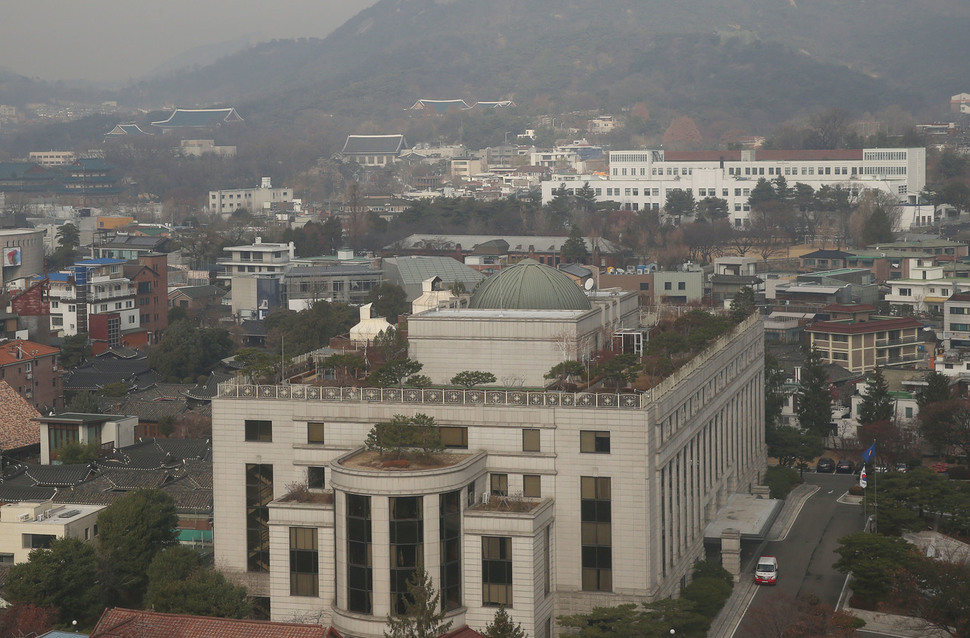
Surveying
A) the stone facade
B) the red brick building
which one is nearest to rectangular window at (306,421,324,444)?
the stone facade

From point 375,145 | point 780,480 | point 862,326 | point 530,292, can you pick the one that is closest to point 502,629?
point 530,292

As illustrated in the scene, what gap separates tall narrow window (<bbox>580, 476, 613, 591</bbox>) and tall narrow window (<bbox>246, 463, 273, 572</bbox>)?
6.22 m

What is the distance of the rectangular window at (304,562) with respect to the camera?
2712 centimetres

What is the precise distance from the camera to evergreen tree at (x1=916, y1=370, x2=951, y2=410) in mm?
45562

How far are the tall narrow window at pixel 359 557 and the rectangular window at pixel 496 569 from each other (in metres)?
2.00

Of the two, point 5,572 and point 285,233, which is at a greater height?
point 285,233

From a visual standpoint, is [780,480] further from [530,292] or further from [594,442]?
[594,442]

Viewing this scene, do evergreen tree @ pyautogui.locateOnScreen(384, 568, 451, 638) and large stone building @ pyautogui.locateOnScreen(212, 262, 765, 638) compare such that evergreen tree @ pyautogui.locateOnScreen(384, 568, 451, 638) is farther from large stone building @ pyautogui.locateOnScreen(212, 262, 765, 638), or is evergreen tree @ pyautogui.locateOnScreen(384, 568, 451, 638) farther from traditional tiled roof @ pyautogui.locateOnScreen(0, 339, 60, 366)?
traditional tiled roof @ pyautogui.locateOnScreen(0, 339, 60, 366)

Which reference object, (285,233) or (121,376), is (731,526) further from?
(285,233)

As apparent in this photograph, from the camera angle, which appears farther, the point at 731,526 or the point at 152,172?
the point at 152,172

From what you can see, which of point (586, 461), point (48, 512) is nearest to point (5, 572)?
point (48, 512)

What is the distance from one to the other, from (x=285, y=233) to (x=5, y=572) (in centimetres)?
6360

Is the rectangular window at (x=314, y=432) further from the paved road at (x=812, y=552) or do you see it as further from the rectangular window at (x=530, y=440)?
the paved road at (x=812, y=552)

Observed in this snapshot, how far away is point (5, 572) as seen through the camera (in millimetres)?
31359
